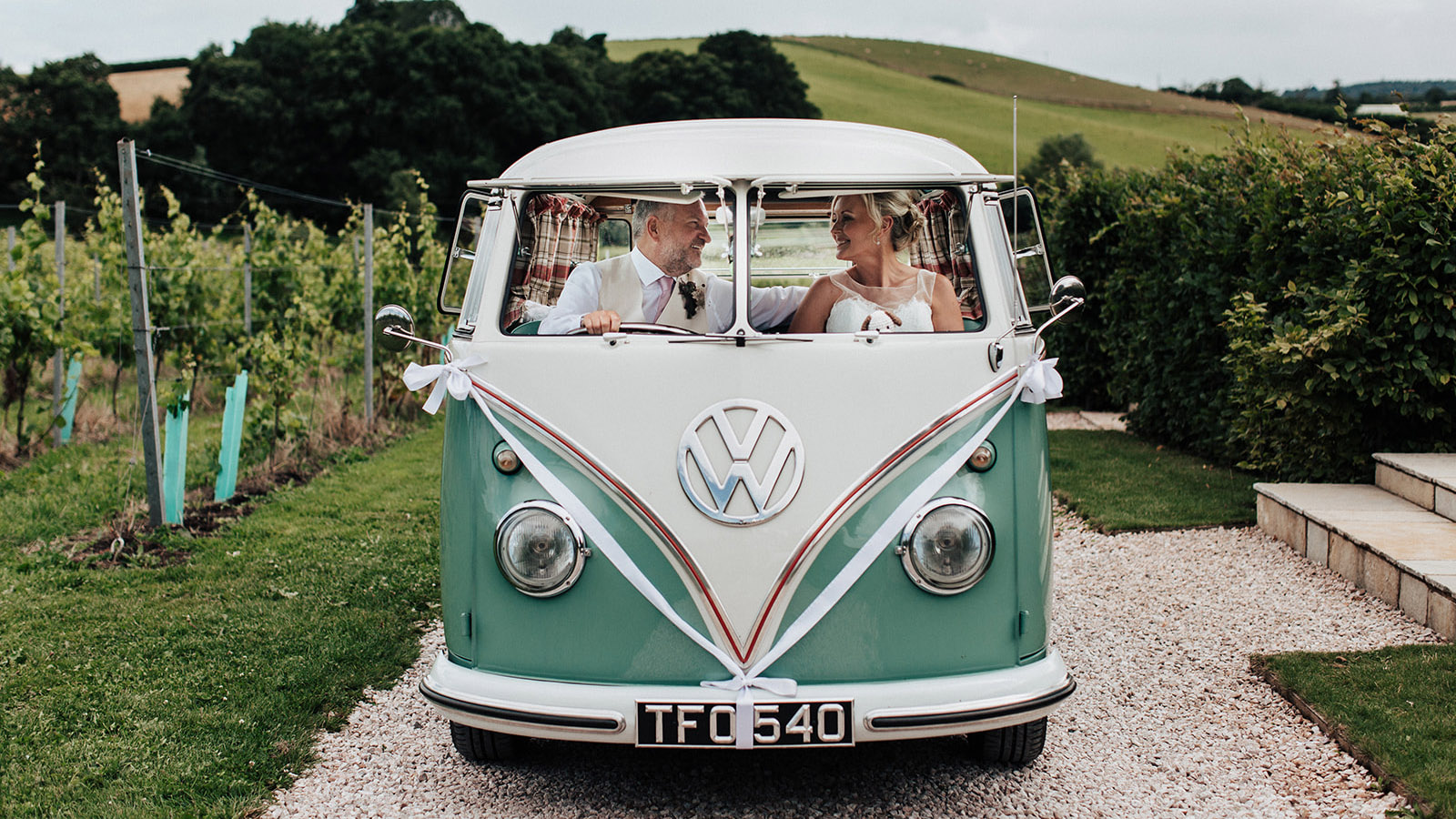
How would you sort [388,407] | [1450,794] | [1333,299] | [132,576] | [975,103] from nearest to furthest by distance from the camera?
[1450,794], [132,576], [1333,299], [388,407], [975,103]

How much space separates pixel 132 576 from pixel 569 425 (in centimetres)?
382

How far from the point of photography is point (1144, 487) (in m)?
8.17

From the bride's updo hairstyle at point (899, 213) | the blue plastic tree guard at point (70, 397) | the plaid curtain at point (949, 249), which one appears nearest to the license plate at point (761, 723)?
the plaid curtain at point (949, 249)

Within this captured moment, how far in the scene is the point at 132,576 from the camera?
5973 millimetres

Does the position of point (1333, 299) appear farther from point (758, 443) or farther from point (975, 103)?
point (975, 103)

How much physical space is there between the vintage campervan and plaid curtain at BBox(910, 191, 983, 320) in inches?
8.5

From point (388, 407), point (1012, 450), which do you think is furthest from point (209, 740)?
point (388, 407)

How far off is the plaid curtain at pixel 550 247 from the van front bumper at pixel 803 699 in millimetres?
1177

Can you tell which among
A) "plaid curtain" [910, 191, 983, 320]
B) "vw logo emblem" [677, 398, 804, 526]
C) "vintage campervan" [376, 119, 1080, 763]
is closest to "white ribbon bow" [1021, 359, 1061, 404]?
"vintage campervan" [376, 119, 1080, 763]

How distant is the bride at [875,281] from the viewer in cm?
377

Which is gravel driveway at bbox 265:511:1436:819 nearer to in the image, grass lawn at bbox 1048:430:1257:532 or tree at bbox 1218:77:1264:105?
grass lawn at bbox 1048:430:1257:532

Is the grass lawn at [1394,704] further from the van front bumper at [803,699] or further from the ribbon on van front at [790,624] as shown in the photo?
the ribbon on van front at [790,624]

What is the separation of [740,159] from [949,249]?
0.86 meters

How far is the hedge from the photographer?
243 inches
